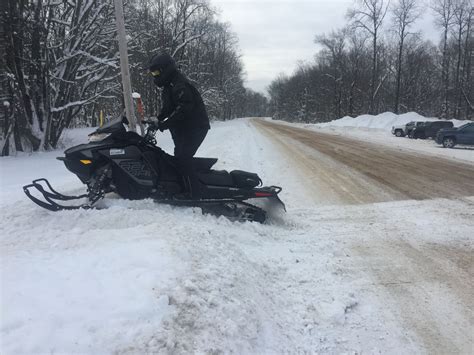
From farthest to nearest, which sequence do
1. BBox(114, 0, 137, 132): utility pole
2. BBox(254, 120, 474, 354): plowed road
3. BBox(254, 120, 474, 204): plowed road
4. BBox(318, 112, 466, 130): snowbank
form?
BBox(318, 112, 466, 130): snowbank < BBox(114, 0, 137, 132): utility pole < BBox(254, 120, 474, 204): plowed road < BBox(254, 120, 474, 354): plowed road

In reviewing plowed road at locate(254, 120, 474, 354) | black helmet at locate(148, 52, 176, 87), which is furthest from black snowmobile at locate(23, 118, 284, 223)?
plowed road at locate(254, 120, 474, 354)

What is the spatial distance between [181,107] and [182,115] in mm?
107

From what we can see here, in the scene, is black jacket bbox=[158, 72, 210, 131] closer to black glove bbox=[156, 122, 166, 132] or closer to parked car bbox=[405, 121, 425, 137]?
black glove bbox=[156, 122, 166, 132]

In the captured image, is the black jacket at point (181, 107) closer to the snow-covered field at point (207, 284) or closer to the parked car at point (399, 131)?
the snow-covered field at point (207, 284)

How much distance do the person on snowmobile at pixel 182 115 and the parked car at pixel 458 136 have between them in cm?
1871

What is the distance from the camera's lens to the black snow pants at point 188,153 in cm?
523

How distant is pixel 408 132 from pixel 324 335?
92.4 feet

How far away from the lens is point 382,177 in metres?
10.0

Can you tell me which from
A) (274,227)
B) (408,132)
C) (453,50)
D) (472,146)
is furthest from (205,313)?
(453,50)

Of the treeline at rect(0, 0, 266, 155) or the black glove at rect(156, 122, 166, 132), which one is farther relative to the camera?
the treeline at rect(0, 0, 266, 155)

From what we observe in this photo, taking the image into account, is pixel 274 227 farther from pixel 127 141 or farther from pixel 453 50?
pixel 453 50

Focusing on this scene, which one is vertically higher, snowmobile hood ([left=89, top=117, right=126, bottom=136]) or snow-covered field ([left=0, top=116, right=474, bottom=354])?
snowmobile hood ([left=89, top=117, right=126, bottom=136])

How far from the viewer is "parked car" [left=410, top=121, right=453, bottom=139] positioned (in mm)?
25906

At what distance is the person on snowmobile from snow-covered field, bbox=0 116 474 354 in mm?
566
